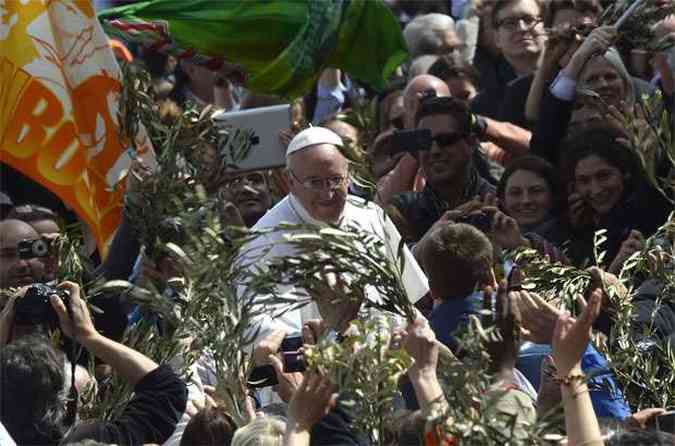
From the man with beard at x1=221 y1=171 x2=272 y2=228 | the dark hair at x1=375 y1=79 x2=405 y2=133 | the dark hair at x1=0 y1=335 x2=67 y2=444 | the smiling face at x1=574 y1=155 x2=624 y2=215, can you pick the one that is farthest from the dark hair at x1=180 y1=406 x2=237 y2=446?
the dark hair at x1=375 y1=79 x2=405 y2=133

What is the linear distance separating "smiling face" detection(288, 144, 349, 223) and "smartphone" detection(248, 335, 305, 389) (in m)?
1.03

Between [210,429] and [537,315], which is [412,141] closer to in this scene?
[537,315]

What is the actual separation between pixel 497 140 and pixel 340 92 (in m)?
1.92

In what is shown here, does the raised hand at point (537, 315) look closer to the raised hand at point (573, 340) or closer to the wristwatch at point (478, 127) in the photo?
the raised hand at point (573, 340)

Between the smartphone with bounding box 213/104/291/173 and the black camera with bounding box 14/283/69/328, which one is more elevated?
the smartphone with bounding box 213/104/291/173

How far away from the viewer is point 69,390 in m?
6.17

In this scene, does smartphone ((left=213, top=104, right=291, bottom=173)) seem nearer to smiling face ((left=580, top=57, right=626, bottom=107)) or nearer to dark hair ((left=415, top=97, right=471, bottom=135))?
dark hair ((left=415, top=97, right=471, bottom=135))

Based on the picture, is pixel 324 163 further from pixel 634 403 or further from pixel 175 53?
A: pixel 175 53

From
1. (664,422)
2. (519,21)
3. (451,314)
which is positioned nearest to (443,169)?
(519,21)

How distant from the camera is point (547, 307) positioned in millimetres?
5484

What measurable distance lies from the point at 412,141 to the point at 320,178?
1.20 m

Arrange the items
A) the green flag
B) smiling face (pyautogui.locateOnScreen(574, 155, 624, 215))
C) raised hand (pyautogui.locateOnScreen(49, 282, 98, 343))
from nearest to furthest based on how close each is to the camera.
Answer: raised hand (pyautogui.locateOnScreen(49, 282, 98, 343))
smiling face (pyautogui.locateOnScreen(574, 155, 624, 215))
the green flag

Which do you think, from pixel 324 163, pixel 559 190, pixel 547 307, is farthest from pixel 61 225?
Answer: pixel 547 307

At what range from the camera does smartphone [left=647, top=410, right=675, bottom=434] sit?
5.14 metres
